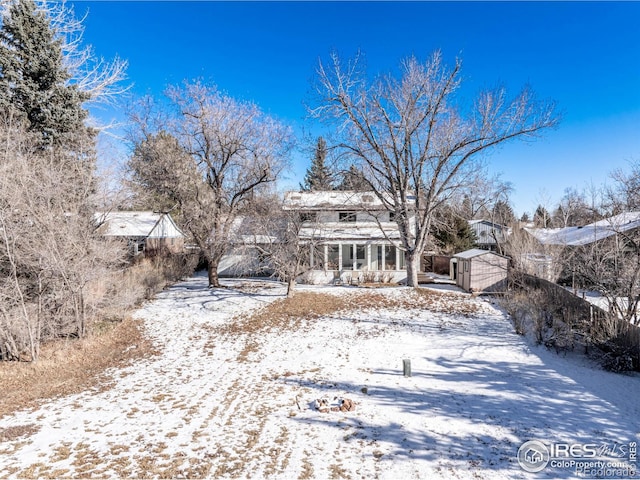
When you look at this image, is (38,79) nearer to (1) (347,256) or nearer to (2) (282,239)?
(2) (282,239)

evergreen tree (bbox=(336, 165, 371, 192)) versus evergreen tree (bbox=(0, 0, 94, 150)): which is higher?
evergreen tree (bbox=(0, 0, 94, 150))

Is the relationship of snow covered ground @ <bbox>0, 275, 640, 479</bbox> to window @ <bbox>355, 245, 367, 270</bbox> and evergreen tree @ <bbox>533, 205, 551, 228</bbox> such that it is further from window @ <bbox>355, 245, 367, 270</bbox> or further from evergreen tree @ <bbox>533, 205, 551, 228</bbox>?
evergreen tree @ <bbox>533, 205, 551, 228</bbox>

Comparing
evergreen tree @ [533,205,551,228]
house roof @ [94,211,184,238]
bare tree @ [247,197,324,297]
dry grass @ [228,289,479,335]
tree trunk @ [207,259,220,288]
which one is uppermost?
evergreen tree @ [533,205,551,228]

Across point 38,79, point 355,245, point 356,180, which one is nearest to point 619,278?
point 356,180

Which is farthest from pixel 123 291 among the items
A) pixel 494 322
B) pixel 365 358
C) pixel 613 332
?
pixel 613 332

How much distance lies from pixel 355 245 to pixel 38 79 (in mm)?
16403

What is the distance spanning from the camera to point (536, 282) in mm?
14367

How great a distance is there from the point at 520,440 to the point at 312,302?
983 cm

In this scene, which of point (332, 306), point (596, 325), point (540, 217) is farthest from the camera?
point (540, 217)

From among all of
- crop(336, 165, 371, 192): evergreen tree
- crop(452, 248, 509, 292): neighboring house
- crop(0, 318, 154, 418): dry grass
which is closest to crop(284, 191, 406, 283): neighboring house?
crop(336, 165, 371, 192): evergreen tree

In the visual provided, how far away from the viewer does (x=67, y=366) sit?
834cm

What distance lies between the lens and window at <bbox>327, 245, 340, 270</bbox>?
20938 millimetres

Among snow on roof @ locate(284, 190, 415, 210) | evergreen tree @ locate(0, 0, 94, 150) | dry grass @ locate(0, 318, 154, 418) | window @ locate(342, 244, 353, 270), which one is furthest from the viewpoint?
window @ locate(342, 244, 353, 270)

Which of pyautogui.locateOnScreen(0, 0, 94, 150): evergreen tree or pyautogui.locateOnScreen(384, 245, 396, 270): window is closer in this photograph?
pyautogui.locateOnScreen(0, 0, 94, 150): evergreen tree
